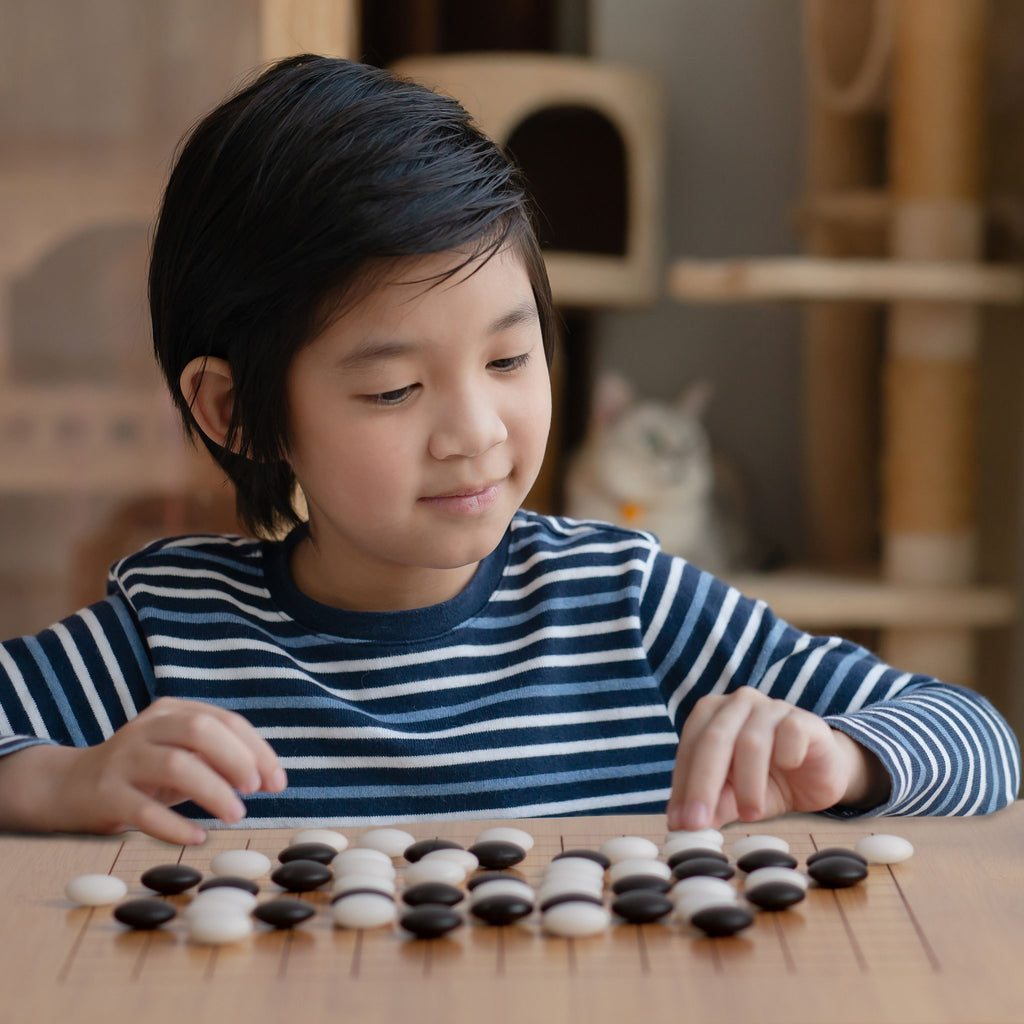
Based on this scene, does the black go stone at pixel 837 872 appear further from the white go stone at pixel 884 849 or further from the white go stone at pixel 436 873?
the white go stone at pixel 436 873

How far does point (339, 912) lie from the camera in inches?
20.9

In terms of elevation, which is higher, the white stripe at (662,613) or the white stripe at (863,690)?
the white stripe at (662,613)

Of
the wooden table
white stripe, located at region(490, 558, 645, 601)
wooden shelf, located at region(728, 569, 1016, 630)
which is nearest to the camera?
the wooden table

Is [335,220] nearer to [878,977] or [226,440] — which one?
[226,440]

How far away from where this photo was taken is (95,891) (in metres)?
0.56

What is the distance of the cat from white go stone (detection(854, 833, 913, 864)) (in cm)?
123

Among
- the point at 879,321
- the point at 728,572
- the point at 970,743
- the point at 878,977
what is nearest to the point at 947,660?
the point at 728,572

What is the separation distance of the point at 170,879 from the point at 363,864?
9cm

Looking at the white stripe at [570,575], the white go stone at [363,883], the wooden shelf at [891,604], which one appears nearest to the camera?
the white go stone at [363,883]

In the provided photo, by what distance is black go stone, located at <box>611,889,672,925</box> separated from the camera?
0.52 metres

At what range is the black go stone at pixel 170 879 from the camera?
1.86ft

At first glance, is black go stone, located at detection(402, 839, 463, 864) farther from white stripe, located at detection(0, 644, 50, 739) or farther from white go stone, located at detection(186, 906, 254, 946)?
white stripe, located at detection(0, 644, 50, 739)

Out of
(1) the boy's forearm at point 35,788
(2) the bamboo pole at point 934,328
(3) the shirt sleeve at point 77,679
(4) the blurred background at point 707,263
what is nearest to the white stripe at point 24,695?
(3) the shirt sleeve at point 77,679

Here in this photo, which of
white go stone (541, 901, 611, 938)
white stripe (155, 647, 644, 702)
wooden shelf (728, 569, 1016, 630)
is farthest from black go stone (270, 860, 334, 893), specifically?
wooden shelf (728, 569, 1016, 630)
